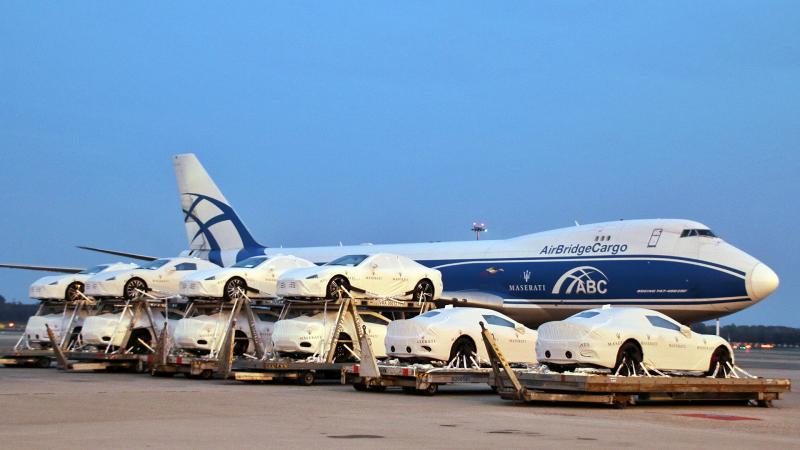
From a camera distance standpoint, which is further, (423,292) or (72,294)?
(72,294)

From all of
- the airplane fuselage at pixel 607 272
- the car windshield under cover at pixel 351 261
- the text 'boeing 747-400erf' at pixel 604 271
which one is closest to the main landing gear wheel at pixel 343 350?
the car windshield under cover at pixel 351 261

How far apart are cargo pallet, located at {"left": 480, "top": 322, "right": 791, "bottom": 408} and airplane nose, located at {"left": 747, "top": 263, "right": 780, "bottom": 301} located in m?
10.2

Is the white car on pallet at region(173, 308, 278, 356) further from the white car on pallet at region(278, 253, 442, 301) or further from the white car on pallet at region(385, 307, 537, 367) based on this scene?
the white car on pallet at region(385, 307, 537, 367)

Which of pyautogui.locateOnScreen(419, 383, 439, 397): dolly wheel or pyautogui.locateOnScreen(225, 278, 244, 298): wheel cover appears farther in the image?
pyautogui.locateOnScreen(225, 278, 244, 298): wheel cover

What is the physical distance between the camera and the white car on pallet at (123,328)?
27.3 m

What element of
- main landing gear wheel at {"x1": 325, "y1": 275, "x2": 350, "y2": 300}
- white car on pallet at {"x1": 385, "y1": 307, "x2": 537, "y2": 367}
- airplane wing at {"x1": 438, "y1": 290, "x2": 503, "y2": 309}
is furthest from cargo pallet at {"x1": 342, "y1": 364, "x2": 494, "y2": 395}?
airplane wing at {"x1": 438, "y1": 290, "x2": 503, "y2": 309}

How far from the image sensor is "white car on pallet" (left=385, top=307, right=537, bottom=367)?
20781mm

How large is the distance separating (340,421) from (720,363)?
322 inches

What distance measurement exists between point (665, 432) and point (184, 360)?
520 inches

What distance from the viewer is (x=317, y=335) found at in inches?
921

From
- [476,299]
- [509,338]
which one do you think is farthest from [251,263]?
[476,299]

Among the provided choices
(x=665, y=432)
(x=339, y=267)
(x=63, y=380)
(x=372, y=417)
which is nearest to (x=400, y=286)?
(x=339, y=267)

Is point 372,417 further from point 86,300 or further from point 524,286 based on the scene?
point 524,286

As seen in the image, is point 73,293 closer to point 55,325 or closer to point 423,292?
point 55,325
